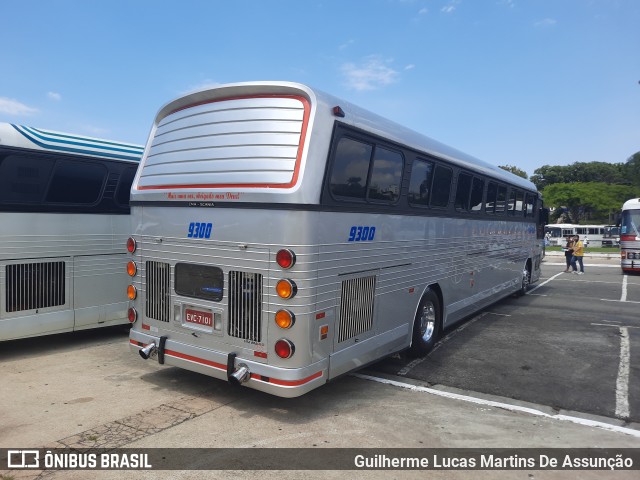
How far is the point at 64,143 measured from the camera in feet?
23.4

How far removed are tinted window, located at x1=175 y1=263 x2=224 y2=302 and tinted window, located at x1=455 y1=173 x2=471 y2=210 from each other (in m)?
4.32

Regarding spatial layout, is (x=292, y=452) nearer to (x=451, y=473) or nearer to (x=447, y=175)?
(x=451, y=473)

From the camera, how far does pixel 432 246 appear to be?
22.5 feet

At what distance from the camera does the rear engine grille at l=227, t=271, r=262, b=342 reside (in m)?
4.64

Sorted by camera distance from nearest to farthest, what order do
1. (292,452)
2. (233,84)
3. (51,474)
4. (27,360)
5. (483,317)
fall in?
(51,474), (292,452), (233,84), (27,360), (483,317)

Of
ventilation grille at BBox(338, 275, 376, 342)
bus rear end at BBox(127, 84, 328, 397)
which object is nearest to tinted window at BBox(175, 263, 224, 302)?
bus rear end at BBox(127, 84, 328, 397)

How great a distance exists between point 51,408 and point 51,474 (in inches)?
55.2

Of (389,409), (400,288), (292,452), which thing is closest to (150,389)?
(292,452)

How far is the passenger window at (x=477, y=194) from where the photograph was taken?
838cm

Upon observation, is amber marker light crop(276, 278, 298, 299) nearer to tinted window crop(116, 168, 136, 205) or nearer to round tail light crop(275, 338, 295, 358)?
round tail light crop(275, 338, 295, 358)

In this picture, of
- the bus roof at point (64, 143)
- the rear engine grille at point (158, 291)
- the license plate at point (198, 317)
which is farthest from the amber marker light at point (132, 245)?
the bus roof at point (64, 143)

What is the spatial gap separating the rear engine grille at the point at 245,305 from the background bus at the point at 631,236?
19.3 metres

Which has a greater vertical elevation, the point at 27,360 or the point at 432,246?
the point at 432,246

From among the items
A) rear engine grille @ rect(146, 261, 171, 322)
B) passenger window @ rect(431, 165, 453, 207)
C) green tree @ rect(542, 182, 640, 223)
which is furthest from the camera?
green tree @ rect(542, 182, 640, 223)
